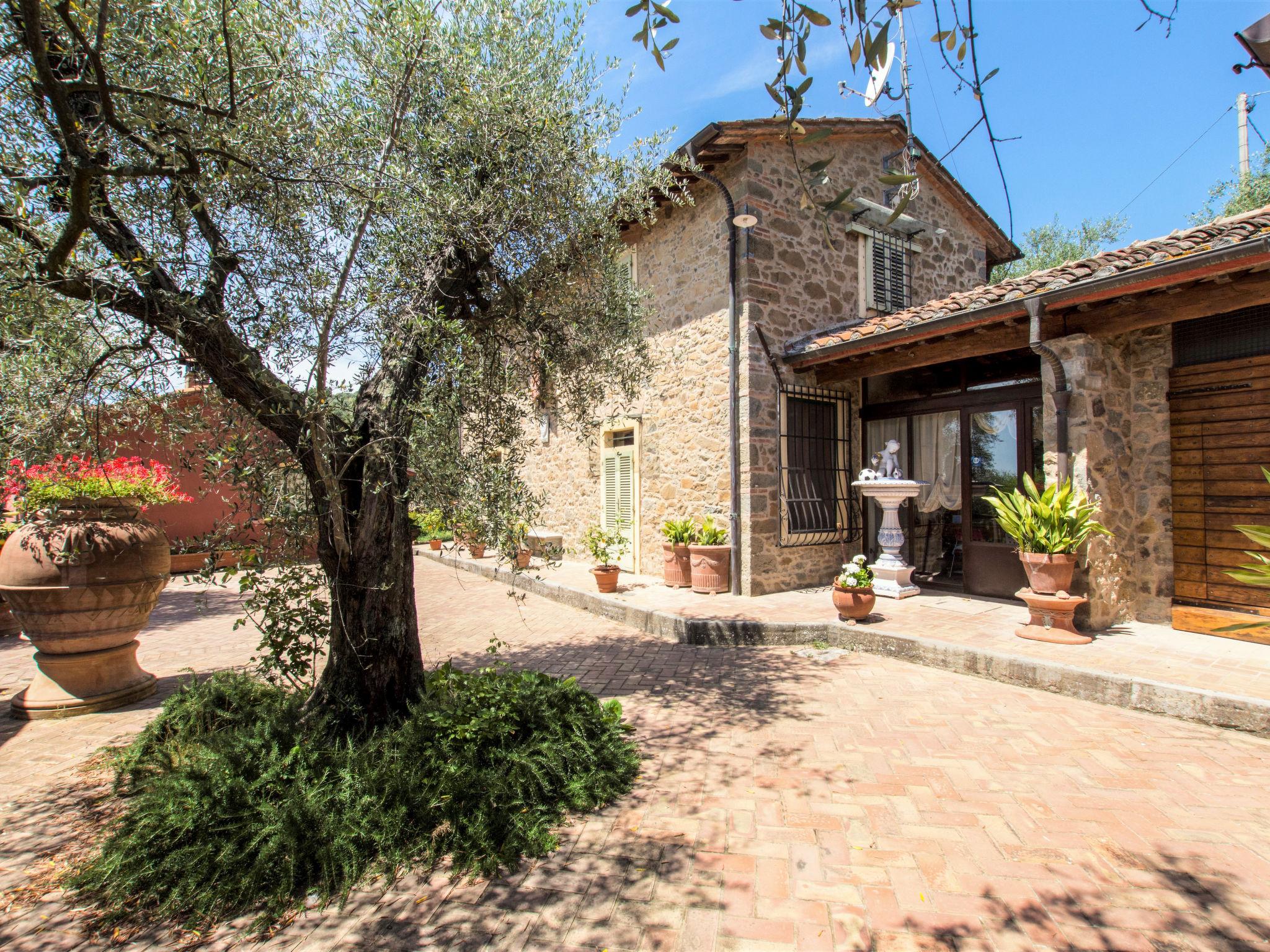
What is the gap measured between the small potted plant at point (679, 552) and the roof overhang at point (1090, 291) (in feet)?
9.69

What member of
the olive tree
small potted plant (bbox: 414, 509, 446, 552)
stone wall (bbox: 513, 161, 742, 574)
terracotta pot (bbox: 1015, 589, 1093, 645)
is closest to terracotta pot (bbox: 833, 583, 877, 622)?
terracotta pot (bbox: 1015, 589, 1093, 645)

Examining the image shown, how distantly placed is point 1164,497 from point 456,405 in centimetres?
674

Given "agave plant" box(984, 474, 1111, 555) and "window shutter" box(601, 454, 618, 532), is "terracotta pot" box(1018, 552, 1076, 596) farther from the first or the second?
"window shutter" box(601, 454, 618, 532)

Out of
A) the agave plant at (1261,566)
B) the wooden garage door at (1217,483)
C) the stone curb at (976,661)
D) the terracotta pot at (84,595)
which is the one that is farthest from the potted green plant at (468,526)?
the wooden garage door at (1217,483)

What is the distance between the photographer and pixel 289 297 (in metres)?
3.82

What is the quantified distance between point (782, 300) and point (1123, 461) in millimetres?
4287

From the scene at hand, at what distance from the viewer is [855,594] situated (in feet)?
20.8

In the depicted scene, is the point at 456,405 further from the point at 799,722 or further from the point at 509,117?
the point at 799,722

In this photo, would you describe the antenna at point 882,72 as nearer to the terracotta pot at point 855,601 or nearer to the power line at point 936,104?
the power line at point 936,104

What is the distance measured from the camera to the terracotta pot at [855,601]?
6328 mm

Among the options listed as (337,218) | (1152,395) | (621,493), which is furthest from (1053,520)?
(621,493)

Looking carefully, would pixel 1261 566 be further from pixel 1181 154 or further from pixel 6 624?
pixel 6 624

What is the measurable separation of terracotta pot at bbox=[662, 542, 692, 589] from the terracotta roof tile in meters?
3.10

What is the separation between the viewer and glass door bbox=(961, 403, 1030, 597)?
743 cm
